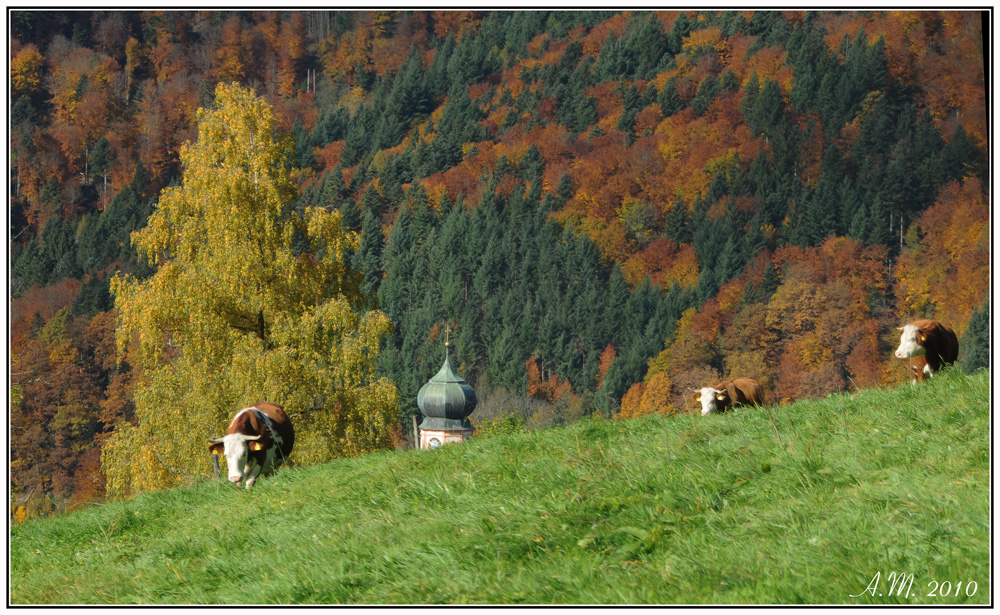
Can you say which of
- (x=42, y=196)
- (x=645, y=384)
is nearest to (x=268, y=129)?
(x=645, y=384)

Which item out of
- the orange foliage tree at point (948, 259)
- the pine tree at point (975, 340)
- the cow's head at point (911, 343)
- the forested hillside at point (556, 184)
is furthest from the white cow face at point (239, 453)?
the orange foliage tree at point (948, 259)

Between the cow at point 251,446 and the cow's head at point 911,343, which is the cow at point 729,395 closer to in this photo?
the cow's head at point 911,343

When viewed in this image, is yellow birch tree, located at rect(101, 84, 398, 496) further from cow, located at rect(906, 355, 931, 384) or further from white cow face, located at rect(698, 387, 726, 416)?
cow, located at rect(906, 355, 931, 384)

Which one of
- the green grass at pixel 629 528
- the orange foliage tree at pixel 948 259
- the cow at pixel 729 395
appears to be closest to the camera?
the green grass at pixel 629 528

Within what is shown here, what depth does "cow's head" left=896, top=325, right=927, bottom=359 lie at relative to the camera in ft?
35.9

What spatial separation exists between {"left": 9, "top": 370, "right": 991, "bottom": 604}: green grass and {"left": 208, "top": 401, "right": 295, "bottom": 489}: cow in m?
2.31

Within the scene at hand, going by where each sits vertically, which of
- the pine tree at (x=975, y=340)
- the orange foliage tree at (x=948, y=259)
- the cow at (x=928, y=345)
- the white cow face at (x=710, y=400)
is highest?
the orange foliage tree at (x=948, y=259)

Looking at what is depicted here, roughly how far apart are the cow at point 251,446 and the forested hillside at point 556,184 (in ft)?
183

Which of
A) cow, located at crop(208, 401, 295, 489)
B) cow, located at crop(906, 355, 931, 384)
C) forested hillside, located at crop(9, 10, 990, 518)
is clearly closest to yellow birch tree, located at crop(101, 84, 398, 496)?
cow, located at crop(208, 401, 295, 489)

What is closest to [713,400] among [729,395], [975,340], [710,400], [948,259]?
[710,400]

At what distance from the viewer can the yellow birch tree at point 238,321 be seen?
18438mm

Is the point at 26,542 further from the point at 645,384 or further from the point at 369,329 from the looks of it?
the point at 645,384

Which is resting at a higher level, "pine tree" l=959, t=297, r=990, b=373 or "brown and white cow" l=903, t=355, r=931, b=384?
"brown and white cow" l=903, t=355, r=931, b=384

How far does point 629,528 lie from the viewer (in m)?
5.29
